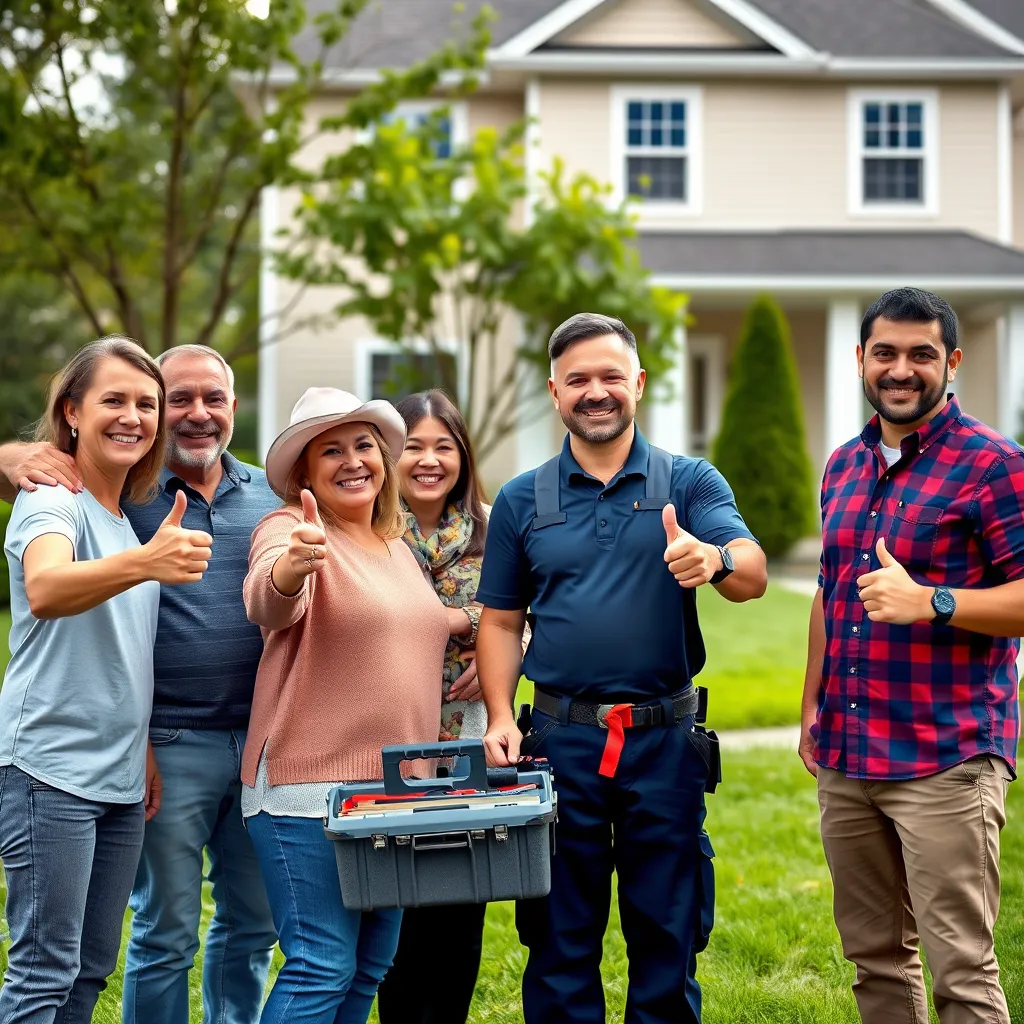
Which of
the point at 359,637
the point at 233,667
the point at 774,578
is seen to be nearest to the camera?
the point at 359,637

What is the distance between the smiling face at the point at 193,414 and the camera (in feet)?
11.6

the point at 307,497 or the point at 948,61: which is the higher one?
the point at 948,61

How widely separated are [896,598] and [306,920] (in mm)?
1693

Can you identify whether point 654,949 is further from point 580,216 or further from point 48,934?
point 580,216

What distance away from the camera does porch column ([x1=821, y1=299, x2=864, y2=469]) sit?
16.6 m

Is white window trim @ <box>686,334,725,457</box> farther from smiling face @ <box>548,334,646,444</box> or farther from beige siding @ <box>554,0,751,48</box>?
smiling face @ <box>548,334,646,444</box>

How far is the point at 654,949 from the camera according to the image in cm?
346

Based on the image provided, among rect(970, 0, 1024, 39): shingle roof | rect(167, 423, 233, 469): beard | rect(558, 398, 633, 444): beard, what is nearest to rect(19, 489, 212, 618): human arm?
rect(167, 423, 233, 469): beard

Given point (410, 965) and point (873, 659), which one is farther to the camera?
point (410, 965)

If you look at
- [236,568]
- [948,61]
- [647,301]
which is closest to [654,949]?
[236,568]

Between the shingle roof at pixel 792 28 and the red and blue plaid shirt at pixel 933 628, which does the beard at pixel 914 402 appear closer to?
the red and blue plaid shirt at pixel 933 628

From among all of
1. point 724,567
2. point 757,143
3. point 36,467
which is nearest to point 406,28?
point 757,143

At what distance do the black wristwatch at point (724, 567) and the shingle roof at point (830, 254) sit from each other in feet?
44.7

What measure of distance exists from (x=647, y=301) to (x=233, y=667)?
37.2 ft
